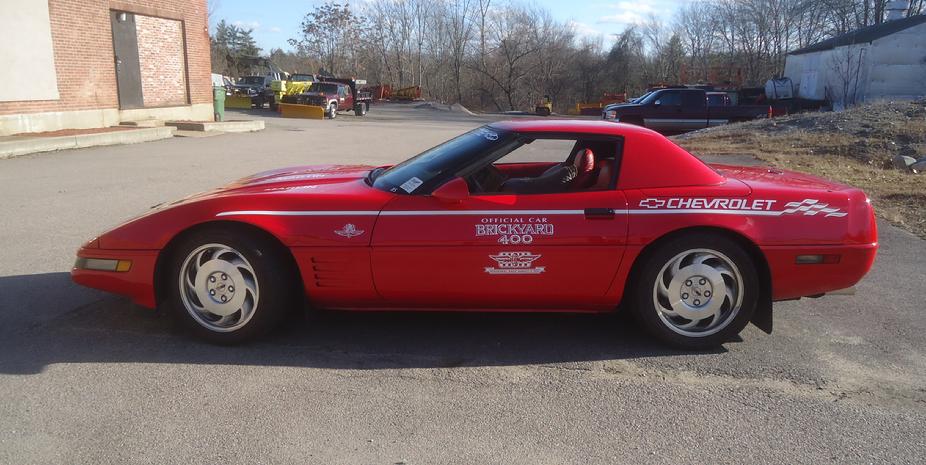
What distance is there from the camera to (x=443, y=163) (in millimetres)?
4090

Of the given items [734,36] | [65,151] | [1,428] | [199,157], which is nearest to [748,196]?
[1,428]

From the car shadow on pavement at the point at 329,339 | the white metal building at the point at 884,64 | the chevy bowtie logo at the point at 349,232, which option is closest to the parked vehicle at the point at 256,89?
the white metal building at the point at 884,64

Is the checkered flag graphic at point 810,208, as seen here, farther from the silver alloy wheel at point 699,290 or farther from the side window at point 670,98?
the side window at point 670,98

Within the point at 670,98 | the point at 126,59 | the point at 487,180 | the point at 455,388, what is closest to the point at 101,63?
the point at 126,59

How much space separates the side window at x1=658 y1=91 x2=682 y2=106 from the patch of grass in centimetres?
219

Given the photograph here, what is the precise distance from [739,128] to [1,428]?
1964cm

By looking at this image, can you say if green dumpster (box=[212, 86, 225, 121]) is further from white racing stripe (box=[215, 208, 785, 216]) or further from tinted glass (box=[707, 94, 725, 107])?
white racing stripe (box=[215, 208, 785, 216])

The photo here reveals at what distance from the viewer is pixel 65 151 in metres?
13.8

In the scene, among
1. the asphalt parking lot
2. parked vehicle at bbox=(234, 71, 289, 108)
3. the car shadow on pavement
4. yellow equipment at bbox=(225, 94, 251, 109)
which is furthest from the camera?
parked vehicle at bbox=(234, 71, 289, 108)

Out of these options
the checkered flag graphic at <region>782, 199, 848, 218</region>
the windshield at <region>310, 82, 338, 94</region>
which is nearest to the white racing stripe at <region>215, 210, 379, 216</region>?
the checkered flag graphic at <region>782, 199, 848, 218</region>

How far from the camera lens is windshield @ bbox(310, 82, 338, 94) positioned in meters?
33.4

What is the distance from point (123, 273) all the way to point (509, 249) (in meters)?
2.22

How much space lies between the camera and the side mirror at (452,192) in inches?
148

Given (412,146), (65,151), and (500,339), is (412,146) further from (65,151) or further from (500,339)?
(500,339)
